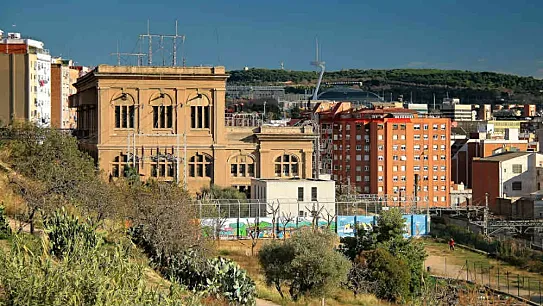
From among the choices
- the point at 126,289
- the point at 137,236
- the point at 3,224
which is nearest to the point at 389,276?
the point at 137,236

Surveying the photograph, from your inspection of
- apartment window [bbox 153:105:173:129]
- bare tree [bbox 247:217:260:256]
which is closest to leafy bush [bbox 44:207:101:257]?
bare tree [bbox 247:217:260:256]

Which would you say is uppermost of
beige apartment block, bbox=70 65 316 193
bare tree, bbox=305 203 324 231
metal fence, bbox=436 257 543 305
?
beige apartment block, bbox=70 65 316 193

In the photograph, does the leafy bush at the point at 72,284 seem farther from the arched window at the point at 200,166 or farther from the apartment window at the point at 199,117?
the apartment window at the point at 199,117

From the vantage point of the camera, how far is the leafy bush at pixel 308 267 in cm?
3297

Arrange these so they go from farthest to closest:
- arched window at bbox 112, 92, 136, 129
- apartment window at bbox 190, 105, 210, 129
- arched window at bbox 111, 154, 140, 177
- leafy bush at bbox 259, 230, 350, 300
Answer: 1. apartment window at bbox 190, 105, 210, 129
2. arched window at bbox 112, 92, 136, 129
3. arched window at bbox 111, 154, 140, 177
4. leafy bush at bbox 259, 230, 350, 300

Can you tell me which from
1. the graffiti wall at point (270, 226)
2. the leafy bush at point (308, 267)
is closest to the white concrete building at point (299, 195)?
the graffiti wall at point (270, 226)

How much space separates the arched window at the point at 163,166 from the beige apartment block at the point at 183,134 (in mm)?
63

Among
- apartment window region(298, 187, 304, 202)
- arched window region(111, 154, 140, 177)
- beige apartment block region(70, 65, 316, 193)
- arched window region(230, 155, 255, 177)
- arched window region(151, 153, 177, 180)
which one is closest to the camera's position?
apartment window region(298, 187, 304, 202)

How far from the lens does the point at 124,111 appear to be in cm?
6134

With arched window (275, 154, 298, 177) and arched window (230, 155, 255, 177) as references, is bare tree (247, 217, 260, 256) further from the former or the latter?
arched window (275, 154, 298, 177)

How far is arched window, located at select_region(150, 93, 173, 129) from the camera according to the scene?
6156 cm

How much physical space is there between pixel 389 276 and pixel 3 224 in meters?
15.0

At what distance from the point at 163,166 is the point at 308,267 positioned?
1147 inches

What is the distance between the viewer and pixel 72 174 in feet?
117
